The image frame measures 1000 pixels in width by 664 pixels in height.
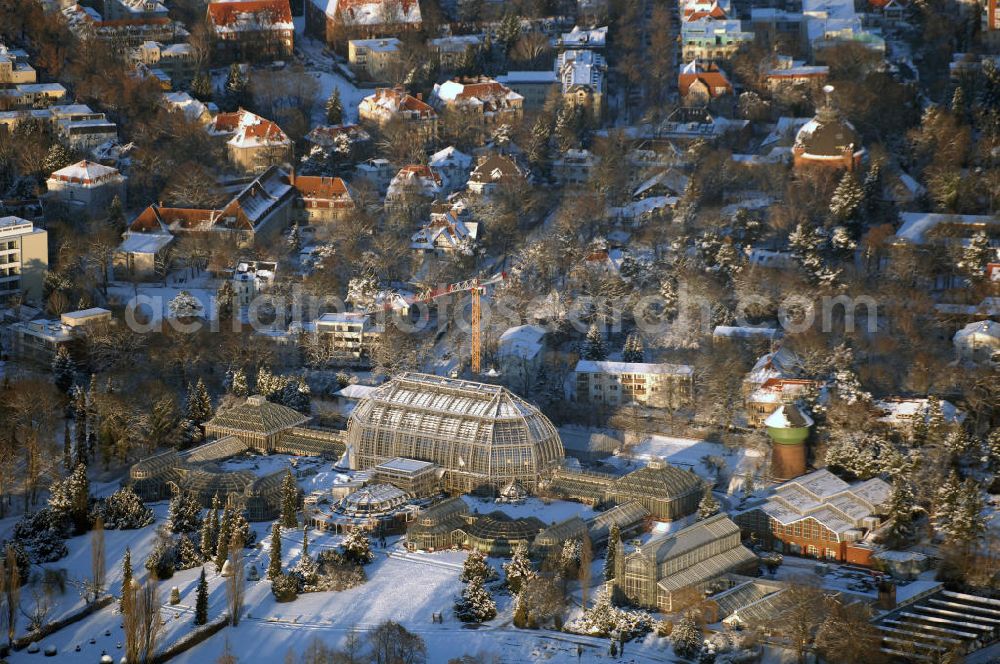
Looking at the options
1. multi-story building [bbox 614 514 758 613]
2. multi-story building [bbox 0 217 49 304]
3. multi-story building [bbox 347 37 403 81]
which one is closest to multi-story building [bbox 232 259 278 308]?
multi-story building [bbox 0 217 49 304]

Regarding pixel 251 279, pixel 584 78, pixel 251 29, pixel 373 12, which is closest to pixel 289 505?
pixel 251 279

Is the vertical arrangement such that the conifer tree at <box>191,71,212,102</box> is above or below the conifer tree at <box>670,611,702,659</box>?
above

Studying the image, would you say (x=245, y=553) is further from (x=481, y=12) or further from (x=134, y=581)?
(x=481, y=12)

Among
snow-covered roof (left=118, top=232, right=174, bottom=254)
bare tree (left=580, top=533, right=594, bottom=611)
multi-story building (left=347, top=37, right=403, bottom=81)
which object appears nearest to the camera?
bare tree (left=580, top=533, right=594, bottom=611)

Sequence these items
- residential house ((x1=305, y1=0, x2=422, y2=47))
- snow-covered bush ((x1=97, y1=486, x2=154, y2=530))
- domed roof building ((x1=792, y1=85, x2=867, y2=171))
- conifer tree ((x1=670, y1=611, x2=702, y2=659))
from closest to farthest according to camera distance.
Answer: conifer tree ((x1=670, y1=611, x2=702, y2=659))
snow-covered bush ((x1=97, y1=486, x2=154, y2=530))
domed roof building ((x1=792, y1=85, x2=867, y2=171))
residential house ((x1=305, y1=0, x2=422, y2=47))

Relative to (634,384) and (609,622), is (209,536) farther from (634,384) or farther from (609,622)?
(634,384)

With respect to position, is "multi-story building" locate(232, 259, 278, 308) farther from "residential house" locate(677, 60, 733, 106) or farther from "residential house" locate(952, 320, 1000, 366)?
"residential house" locate(952, 320, 1000, 366)

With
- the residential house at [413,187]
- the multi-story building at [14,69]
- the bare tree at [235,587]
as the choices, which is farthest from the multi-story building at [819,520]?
the multi-story building at [14,69]
